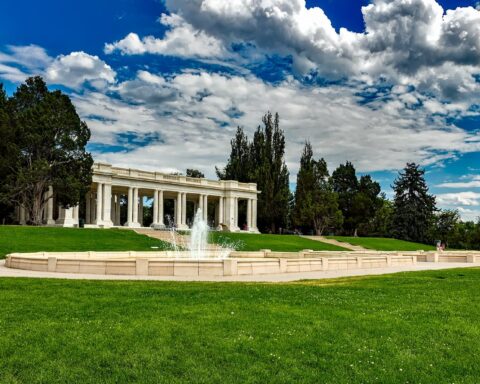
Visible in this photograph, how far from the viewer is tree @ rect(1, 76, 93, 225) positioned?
49031 millimetres

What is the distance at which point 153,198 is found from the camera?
257ft

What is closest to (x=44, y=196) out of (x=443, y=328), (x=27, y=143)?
(x=27, y=143)

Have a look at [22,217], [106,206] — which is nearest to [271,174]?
[106,206]

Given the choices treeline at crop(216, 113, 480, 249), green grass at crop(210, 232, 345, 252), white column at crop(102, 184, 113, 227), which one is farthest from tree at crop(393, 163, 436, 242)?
white column at crop(102, 184, 113, 227)

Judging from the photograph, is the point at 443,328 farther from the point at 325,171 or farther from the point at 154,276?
Result: the point at 325,171

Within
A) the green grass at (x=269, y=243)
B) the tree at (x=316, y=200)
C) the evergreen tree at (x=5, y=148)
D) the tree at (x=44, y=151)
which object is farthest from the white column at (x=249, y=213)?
the evergreen tree at (x=5, y=148)

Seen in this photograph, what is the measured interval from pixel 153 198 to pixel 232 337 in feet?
228

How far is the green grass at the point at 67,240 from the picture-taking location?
3681 cm

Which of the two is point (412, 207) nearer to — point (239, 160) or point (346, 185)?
point (346, 185)

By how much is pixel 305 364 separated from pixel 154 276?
12.3m

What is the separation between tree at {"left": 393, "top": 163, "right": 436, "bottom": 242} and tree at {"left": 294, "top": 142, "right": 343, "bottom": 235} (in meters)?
11.6

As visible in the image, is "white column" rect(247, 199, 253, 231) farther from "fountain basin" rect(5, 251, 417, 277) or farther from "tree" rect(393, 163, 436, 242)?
"fountain basin" rect(5, 251, 417, 277)

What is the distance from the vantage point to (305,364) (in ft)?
29.7

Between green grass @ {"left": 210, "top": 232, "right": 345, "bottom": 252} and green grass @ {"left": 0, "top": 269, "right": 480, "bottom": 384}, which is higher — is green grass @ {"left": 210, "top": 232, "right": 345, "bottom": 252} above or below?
above
